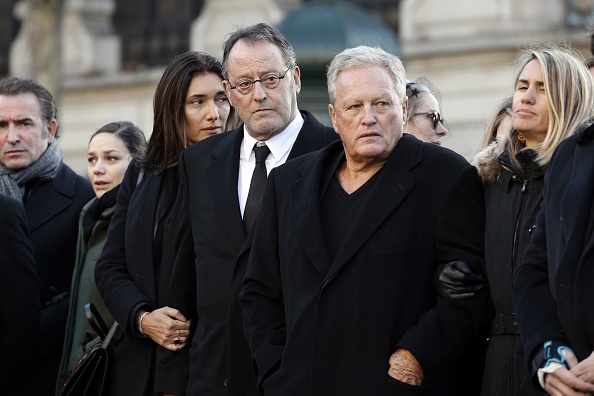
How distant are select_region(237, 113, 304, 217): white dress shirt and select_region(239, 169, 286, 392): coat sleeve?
40 cm

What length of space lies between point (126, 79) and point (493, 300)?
57.9 ft

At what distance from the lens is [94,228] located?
23.8 ft

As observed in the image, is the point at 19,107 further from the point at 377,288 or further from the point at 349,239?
the point at 377,288

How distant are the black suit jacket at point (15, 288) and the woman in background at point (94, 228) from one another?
228 millimetres

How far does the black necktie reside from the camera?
593 cm

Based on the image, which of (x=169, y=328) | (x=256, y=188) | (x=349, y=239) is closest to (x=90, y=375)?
(x=169, y=328)

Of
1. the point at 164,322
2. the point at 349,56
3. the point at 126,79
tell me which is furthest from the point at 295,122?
the point at 126,79

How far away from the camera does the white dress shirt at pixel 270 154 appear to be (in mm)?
6051

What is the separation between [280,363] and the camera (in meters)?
5.37

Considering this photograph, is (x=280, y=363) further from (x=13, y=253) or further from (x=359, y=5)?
(x=359, y=5)

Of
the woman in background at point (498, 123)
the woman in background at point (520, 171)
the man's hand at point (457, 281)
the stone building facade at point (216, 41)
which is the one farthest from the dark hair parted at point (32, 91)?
the stone building facade at point (216, 41)

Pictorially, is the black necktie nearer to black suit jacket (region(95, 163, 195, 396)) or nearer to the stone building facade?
black suit jacket (region(95, 163, 195, 396))

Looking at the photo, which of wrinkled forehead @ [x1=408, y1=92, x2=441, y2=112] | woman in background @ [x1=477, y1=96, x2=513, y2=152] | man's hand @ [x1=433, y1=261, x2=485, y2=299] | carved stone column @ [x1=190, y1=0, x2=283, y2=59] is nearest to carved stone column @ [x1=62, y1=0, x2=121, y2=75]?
carved stone column @ [x1=190, y1=0, x2=283, y2=59]

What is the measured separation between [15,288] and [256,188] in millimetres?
1724
